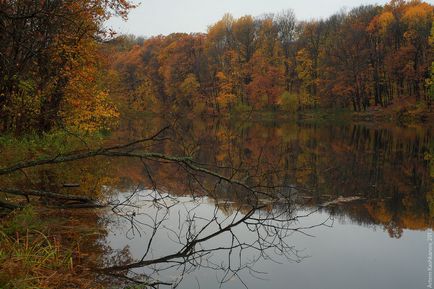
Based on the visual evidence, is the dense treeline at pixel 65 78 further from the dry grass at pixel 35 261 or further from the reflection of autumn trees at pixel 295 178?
the dry grass at pixel 35 261

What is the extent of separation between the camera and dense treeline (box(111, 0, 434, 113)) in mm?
51844

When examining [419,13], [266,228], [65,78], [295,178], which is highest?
[419,13]

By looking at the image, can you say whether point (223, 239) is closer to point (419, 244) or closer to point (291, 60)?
point (419, 244)

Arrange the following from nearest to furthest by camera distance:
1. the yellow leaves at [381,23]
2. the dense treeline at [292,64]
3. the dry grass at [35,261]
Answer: the dry grass at [35,261] → the dense treeline at [292,64] → the yellow leaves at [381,23]

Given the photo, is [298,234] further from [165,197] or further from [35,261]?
[35,261]

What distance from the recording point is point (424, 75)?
49.8m

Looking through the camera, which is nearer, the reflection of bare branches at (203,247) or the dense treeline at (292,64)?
the reflection of bare branches at (203,247)

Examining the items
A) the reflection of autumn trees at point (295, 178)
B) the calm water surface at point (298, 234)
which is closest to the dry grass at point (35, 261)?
the calm water surface at point (298, 234)

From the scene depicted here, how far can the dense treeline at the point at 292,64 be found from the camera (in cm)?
5184

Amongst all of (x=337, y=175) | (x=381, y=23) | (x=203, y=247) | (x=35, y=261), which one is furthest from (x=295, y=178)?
(x=381, y=23)

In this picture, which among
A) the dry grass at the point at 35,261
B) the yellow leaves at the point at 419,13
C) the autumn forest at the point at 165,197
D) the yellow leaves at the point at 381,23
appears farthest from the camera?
the yellow leaves at the point at 381,23

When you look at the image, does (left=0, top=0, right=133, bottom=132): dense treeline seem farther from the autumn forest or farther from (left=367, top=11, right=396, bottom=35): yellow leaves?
(left=367, top=11, right=396, bottom=35): yellow leaves

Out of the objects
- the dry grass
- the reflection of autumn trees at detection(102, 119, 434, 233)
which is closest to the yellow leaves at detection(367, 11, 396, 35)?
the reflection of autumn trees at detection(102, 119, 434, 233)

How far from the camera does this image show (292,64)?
2515 inches
